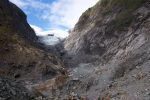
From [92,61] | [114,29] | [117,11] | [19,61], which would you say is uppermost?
[117,11]

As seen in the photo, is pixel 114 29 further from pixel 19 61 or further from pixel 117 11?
pixel 19 61

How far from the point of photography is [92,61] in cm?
4703

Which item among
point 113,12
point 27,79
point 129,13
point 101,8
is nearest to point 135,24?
point 129,13

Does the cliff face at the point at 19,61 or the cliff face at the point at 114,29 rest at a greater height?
the cliff face at the point at 114,29

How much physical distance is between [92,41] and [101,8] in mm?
24842

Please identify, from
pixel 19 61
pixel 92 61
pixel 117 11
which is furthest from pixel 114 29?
pixel 19 61

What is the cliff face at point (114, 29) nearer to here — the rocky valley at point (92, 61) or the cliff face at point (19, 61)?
the rocky valley at point (92, 61)

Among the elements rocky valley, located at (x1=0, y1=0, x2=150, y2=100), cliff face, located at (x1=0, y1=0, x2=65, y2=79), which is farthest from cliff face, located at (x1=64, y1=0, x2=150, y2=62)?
cliff face, located at (x1=0, y1=0, x2=65, y2=79)

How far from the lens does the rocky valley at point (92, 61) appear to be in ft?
31.1

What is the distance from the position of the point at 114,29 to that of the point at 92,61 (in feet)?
61.8

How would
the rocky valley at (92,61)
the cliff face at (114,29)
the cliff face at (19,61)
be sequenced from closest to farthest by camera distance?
the rocky valley at (92,61), the cliff face at (19,61), the cliff face at (114,29)

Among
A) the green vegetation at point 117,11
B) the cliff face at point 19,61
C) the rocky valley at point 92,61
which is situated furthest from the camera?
the green vegetation at point 117,11

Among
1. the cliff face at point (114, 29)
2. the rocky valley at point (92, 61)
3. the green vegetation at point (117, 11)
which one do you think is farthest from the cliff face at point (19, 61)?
the green vegetation at point (117, 11)

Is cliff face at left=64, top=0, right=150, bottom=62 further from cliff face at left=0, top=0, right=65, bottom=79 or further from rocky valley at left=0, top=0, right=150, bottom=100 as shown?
cliff face at left=0, top=0, right=65, bottom=79
